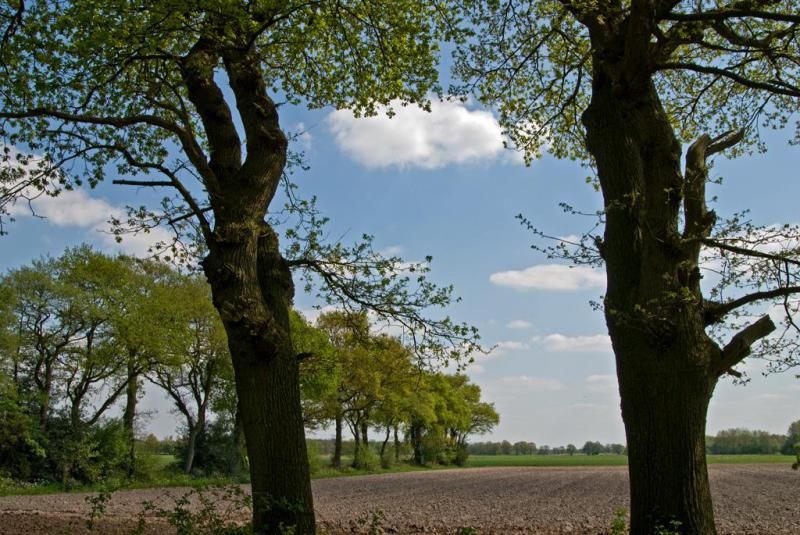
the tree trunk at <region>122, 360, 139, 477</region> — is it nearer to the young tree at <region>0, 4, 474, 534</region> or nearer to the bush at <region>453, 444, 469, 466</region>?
the young tree at <region>0, 4, 474, 534</region>

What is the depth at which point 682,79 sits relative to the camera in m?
12.3

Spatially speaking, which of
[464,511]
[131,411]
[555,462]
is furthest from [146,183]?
[555,462]

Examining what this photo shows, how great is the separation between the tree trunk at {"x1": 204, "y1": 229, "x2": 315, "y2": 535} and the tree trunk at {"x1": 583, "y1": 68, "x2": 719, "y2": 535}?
12.3 feet

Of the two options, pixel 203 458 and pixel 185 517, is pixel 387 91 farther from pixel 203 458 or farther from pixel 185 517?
pixel 203 458

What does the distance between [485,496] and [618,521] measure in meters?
22.0

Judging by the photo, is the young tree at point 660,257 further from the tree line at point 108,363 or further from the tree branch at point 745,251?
the tree line at point 108,363

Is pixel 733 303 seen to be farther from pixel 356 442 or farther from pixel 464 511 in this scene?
pixel 356 442

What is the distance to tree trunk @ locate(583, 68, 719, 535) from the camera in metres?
6.75

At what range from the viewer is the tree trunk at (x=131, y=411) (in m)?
34.1

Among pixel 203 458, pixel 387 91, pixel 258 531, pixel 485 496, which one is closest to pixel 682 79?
pixel 387 91

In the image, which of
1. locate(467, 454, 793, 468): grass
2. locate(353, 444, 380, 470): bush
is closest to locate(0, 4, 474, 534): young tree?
locate(353, 444, 380, 470): bush

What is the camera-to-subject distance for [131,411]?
3619 centimetres

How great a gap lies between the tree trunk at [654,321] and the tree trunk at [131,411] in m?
32.0

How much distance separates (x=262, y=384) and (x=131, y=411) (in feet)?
105
